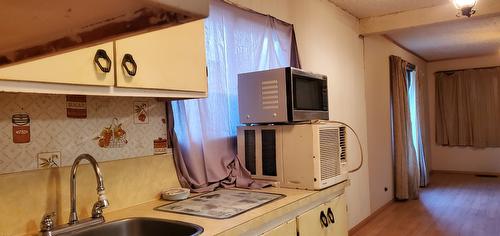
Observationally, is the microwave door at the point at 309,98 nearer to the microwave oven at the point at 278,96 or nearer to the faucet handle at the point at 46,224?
the microwave oven at the point at 278,96

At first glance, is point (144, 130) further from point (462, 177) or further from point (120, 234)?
point (462, 177)

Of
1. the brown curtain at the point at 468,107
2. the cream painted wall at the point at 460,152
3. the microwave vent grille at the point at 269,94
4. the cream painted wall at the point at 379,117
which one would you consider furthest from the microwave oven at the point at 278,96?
the cream painted wall at the point at 460,152

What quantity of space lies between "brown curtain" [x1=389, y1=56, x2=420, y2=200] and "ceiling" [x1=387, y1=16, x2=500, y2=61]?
0.49 meters

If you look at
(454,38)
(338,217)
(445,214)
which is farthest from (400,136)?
(338,217)

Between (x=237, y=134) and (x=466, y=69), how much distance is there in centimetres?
668

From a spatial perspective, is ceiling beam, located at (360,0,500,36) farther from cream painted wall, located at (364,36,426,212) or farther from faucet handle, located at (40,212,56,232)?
faucet handle, located at (40,212,56,232)

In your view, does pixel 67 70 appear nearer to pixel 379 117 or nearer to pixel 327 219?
pixel 327 219

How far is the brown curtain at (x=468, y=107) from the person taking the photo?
6.99 metres

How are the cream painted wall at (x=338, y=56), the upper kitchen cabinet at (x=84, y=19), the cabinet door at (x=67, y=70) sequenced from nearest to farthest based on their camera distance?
the upper kitchen cabinet at (x=84, y=19), the cabinet door at (x=67, y=70), the cream painted wall at (x=338, y=56)

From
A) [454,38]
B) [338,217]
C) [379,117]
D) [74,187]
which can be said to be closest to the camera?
[74,187]

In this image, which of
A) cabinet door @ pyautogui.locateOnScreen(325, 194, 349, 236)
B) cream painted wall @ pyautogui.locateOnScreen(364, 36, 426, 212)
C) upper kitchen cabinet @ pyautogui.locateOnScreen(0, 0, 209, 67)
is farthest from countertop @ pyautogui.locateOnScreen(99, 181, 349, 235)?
cream painted wall @ pyautogui.locateOnScreen(364, 36, 426, 212)

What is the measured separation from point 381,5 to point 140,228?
122 inches

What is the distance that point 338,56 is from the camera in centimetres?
363

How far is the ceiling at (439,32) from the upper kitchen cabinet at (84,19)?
3309mm
